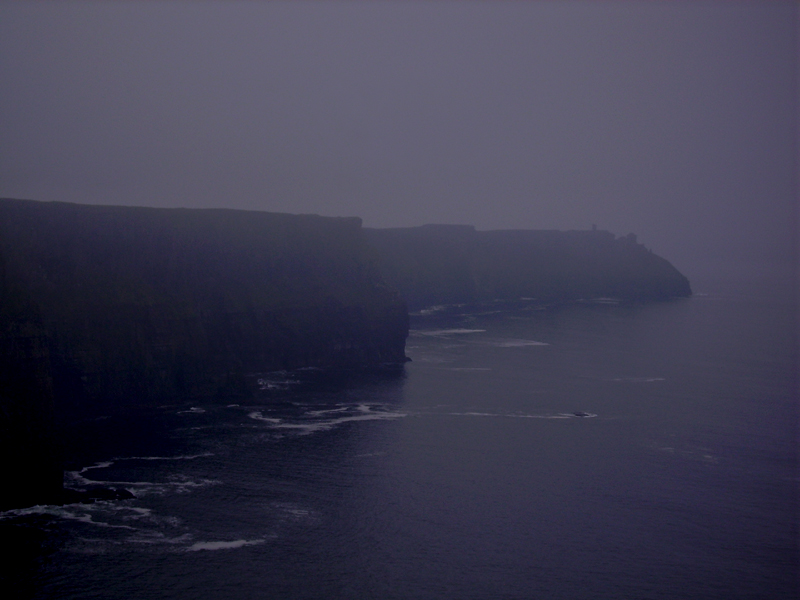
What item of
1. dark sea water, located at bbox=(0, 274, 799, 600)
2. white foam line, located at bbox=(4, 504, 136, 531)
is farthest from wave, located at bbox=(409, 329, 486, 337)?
white foam line, located at bbox=(4, 504, 136, 531)

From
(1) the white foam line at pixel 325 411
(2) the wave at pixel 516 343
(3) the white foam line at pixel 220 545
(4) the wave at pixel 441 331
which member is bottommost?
(3) the white foam line at pixel 220 545

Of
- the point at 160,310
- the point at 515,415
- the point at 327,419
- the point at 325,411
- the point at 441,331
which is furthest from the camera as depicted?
the point at 441,331

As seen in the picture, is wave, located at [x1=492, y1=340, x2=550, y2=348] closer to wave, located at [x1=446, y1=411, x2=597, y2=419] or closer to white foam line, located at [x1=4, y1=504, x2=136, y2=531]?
wave, located at [x1=446, y1=411, x2=597, y2=419]

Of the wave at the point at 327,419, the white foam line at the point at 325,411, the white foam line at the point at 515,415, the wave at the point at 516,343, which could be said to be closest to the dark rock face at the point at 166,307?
the white foam line at the point at 325,411

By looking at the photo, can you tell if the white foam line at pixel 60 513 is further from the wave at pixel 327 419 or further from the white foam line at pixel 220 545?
the wave at pixel 327 419

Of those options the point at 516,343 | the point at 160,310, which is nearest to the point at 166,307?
the point at 160,310

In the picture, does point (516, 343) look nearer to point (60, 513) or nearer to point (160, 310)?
point (160, 310)
